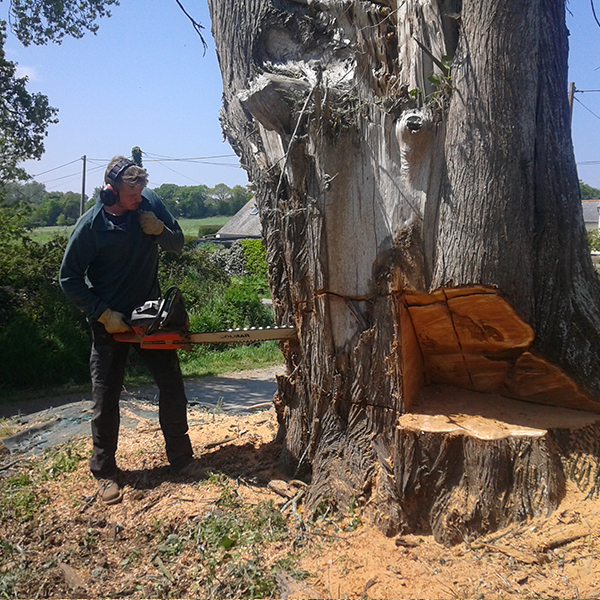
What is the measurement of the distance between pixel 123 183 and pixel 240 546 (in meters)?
2.26

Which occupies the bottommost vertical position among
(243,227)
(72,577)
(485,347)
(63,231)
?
(72,577)

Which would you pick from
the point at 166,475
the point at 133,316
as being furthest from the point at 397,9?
the point at 166,475

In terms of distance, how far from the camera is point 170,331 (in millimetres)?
3545

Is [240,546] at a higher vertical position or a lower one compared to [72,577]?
higher

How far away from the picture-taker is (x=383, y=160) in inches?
115

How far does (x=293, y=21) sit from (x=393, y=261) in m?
1.63

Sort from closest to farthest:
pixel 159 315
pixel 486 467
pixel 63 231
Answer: pixel 486 467, pixel 159 315, pixel 63 231

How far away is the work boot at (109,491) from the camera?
3.54 m

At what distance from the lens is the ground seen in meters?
2.47

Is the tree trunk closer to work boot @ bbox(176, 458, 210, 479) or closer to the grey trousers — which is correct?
work boot @ bbox(176, 458, 210, 479)

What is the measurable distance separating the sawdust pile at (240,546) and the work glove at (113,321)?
1.03m

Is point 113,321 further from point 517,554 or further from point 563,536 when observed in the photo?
point 563,536

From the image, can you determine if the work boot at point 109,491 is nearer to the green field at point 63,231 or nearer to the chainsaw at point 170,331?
the chainsaw at point 170,331

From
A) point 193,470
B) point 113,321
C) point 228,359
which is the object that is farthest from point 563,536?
point 228,359
